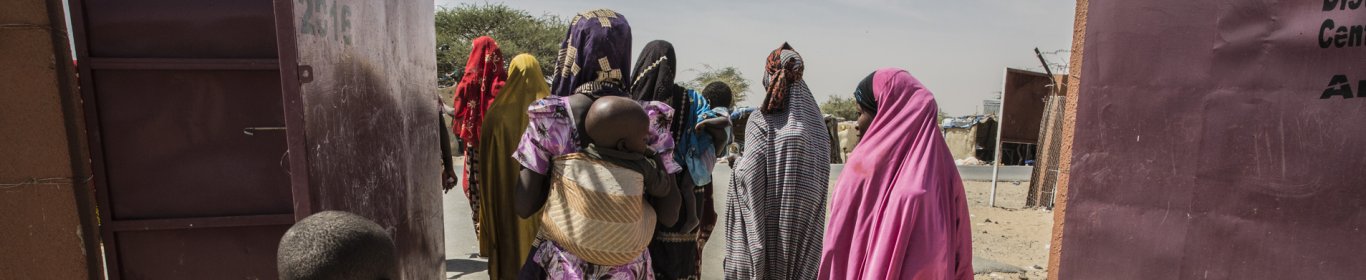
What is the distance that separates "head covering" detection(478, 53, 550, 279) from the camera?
283 cm

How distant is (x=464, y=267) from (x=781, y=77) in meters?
2.82

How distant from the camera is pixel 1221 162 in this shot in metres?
2.80

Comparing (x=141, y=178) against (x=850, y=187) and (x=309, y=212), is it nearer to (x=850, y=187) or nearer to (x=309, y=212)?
(x=309, y=212)

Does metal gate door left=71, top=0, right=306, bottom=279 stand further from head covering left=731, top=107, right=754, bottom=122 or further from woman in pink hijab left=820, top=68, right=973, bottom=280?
head covering left=731, top=107, right=754, bottom=122

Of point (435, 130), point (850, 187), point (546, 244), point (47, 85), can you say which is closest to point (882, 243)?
point (850, 187)

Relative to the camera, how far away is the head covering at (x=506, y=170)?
2.83m

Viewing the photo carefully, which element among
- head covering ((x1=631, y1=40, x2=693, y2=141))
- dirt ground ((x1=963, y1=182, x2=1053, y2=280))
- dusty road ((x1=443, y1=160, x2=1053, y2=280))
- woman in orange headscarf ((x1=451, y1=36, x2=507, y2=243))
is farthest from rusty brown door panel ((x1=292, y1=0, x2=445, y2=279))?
dirt ground ((x1=963, y1=182, x2=1053, y2=280))

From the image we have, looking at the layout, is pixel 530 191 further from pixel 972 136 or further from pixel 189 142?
pixel 972 136

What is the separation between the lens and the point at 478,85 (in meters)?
3.97

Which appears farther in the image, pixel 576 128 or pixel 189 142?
pixel 576 128

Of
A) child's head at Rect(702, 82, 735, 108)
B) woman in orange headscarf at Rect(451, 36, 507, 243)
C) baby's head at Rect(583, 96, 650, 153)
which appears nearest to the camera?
baby's head at Rect(583, 96, 650, 153)

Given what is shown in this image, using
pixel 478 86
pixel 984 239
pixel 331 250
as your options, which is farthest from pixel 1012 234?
pixel 331 250

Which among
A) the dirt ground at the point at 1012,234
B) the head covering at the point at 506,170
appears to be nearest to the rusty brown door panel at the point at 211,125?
the head covering at the point at 506,170

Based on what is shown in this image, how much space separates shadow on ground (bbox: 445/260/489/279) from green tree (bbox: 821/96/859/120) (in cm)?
2362
